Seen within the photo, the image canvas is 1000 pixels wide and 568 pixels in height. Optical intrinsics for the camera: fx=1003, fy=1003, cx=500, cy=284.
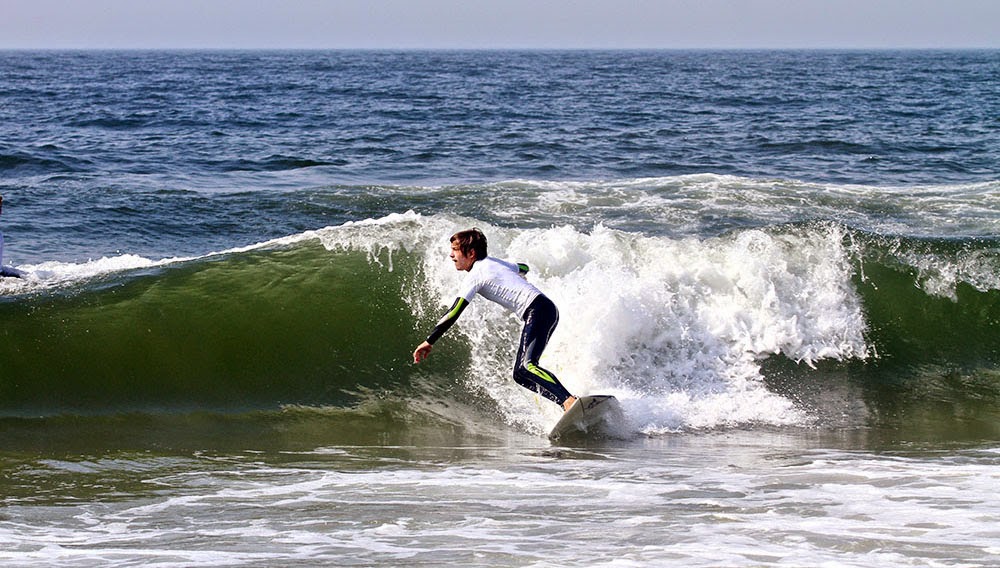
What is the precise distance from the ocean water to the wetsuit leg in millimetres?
428

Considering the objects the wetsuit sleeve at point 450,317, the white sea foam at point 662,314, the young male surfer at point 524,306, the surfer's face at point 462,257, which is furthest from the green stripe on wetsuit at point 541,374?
the surfer's face at point 462,257

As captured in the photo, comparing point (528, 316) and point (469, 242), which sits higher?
point (469, 242)

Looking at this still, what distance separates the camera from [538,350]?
291 inches

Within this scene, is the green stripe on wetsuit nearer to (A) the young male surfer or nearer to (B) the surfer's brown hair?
(A) the young male surfer

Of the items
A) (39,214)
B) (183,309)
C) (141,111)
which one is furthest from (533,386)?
(141,111)

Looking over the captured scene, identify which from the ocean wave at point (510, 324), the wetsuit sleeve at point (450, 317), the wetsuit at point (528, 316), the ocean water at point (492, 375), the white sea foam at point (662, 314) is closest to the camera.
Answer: the ocean water at point (492, 375)

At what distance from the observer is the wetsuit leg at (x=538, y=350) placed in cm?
737

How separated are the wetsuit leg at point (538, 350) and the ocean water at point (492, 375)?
0.43 meters

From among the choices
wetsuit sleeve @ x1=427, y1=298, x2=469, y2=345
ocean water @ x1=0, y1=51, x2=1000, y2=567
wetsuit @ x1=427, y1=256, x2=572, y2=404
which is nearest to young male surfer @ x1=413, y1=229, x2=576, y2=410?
wetsuit @ x1=427, y1=256, x2=572, y2=404

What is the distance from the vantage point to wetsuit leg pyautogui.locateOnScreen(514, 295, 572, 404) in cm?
737

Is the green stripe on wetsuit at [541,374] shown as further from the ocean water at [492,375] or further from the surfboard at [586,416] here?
the ocean water at [492,375]

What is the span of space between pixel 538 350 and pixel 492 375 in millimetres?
1494

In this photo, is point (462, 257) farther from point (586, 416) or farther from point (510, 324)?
point (510, 324)

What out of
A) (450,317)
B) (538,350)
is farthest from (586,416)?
(450,317)
